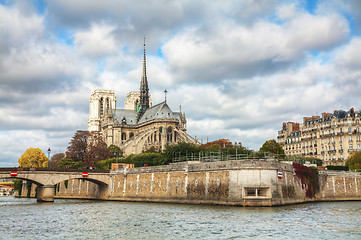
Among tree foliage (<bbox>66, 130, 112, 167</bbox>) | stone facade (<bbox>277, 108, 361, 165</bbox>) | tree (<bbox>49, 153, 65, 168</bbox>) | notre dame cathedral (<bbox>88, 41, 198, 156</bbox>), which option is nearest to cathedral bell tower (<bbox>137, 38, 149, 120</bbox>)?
notre dame cathedral (<bbox>88, 41, 198, 156</bbox>)

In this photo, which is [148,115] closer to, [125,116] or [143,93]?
[143,93]


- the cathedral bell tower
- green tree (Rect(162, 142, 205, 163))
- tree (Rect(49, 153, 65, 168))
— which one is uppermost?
the cathedral bell tower

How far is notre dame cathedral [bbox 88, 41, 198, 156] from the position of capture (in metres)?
127

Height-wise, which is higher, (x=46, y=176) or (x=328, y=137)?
(x=328, y=137)

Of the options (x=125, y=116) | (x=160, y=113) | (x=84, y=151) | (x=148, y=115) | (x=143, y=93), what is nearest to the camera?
(x=84, y=151)

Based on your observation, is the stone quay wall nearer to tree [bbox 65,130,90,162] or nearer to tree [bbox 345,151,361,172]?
tree [bbox 345,151,361,172]

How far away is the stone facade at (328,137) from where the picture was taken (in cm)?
9319

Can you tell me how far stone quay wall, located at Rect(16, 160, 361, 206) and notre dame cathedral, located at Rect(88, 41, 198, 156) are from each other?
52734mm

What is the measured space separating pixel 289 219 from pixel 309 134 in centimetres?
7159

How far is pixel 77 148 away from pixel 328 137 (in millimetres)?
61888

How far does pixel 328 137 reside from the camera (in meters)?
97.7

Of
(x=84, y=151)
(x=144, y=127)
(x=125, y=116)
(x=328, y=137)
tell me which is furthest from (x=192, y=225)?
(x=125, y=116)

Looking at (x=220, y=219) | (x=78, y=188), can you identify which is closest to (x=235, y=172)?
(x=220, y=219)

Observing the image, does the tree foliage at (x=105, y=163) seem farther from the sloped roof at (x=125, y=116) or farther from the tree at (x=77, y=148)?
the sloped roof at (x=125, y=116)
